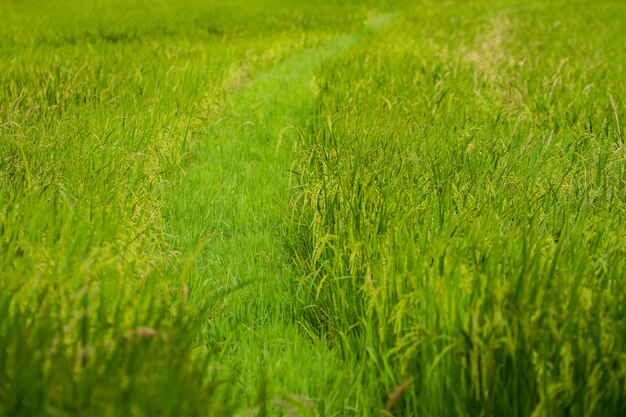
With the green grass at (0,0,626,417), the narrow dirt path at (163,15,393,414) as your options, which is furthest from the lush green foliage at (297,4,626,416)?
the narrow dirt path at (163,15,393,414)

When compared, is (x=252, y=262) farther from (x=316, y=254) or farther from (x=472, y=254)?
(x=472, y=254)

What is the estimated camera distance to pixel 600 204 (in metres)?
2.58

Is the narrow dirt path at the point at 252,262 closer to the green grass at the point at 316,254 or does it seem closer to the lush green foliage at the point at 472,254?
the green grass at the point at 316,254

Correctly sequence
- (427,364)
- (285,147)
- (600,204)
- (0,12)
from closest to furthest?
1. (427,364)
2. (600,204)
3. (285,147)
4. (0,12)

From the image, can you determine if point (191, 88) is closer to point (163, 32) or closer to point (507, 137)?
point (507, 137)

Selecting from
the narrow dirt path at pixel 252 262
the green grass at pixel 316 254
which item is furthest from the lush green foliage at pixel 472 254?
the narrow dirt path at pixel 252 262

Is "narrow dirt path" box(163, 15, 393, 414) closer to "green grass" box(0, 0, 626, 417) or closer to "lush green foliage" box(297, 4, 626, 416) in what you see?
"green grass" box(0, 0, 626, 417)

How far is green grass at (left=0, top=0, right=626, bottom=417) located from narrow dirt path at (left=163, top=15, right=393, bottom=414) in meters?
0.01

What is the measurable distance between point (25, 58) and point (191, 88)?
186 centimetres

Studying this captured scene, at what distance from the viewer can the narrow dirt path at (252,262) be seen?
6.12 ft

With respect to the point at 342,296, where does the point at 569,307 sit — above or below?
above

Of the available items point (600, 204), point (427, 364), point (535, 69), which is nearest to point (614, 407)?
point (427, 364)

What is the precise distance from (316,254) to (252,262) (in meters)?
0.28

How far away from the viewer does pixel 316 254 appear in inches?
100.0
